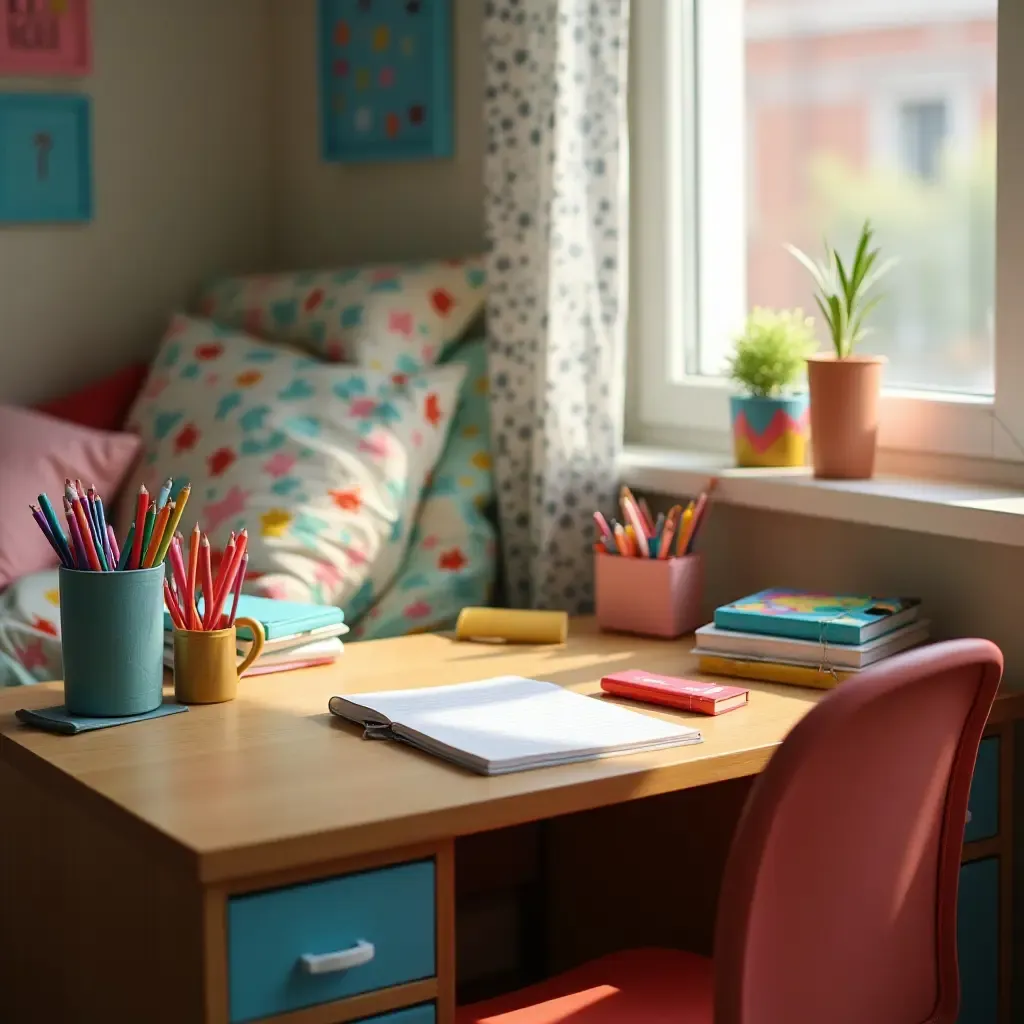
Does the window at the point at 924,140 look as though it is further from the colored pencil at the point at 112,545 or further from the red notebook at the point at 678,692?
the colored pencil at the point at 112,545

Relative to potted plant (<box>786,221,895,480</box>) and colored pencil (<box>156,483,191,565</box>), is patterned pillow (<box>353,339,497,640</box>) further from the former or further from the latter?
colored pencil (<box>156,483,191,565</box>)

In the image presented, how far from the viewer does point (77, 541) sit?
1566mm

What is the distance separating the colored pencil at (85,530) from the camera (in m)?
1.56

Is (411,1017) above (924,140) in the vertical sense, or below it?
below

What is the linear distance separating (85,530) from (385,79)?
145 centimetres

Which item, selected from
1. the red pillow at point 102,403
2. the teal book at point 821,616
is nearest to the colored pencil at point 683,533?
the teal book at point 821,616

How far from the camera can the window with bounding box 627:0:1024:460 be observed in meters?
2.05

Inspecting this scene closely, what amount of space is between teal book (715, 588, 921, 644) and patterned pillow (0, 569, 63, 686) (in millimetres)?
872

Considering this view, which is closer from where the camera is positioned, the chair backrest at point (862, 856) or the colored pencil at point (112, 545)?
the chair backrest at point (862, 856)

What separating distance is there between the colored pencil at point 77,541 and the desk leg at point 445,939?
0.49 m

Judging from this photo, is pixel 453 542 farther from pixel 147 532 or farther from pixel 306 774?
pixel 306 774

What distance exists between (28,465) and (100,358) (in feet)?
1.93

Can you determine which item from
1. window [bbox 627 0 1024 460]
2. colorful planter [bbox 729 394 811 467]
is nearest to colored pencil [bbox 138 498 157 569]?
colorful planter [bbox 729 394 811 467]

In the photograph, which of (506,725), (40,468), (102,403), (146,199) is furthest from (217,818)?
(146,199)
